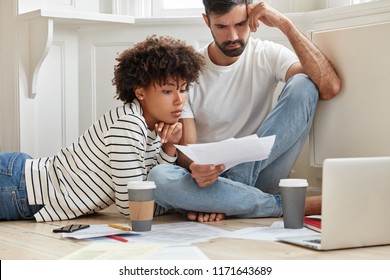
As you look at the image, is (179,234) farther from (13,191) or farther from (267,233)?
(13,191)

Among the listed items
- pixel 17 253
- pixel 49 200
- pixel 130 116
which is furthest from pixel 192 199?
pixel 17 253

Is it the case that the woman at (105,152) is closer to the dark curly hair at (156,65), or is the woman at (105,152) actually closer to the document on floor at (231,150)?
the dark curly hair at (156,65)

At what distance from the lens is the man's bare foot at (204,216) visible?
2.28 meters

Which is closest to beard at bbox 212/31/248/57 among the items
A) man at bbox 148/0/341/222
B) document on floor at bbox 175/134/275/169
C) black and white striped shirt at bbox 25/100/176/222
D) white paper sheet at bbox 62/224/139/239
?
Result: man at bbox 148/0/341/222

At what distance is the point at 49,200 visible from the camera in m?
2.35

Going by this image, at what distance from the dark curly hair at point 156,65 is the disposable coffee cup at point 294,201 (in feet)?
1.71

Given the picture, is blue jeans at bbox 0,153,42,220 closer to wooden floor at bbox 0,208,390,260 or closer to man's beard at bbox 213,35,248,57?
wooden floor at bbox 0,208,390,260

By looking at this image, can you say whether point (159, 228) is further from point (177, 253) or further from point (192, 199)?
point (177, 253)

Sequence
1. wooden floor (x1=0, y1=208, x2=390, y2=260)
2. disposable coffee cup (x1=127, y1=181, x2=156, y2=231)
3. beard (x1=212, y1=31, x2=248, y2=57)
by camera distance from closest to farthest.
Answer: wooden floor (x1=0, y1=208, x2=390, y2=260)
disposable coffee cup (x1=127, y1=181, x2=156, y2=231)
beard (x1=212, y1=31, x2=248, y2=57)

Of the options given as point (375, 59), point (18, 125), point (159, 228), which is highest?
point (375, 59)

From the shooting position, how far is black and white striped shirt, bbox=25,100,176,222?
2289 millimetres

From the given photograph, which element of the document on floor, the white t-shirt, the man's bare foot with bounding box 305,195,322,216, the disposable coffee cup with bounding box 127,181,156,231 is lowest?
the man's bare foot with bounding box 305,195,322,216

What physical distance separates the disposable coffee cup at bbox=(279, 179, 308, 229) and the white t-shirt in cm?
50

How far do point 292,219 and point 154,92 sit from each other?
63 centimetres
